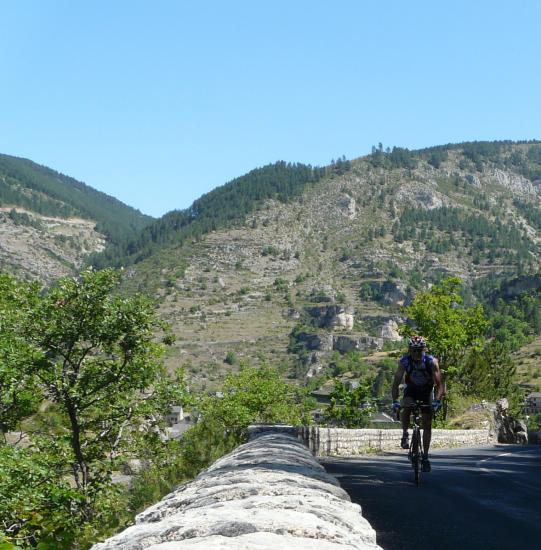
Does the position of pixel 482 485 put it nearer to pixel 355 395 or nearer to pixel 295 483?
pixel 295 483

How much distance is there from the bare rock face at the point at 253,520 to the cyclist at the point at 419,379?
12.5 feet

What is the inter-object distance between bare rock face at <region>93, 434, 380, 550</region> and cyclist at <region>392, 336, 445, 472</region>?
381cm

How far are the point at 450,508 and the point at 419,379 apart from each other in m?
1.64

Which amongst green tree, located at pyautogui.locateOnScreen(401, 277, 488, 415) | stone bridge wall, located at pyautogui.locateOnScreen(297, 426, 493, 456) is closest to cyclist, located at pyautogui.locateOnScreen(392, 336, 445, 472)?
stone bridge wall, located at pyautogui.locateOnScreen(297, 426, 493, 456)

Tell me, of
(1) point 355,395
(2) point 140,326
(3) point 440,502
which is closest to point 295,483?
(3) point 440,502

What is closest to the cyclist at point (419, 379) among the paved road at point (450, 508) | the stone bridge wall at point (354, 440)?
the paved road at point (450, 508)

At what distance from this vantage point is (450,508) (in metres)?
8.21

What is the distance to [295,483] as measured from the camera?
493 cm

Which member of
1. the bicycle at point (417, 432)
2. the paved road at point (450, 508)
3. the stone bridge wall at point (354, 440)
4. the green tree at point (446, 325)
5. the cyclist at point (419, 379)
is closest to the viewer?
the paved road at point (450, 508)

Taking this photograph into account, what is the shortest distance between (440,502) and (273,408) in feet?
166

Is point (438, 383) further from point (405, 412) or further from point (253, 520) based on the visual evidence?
point (253, 520)

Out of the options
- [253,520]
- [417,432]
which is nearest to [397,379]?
[417,432]

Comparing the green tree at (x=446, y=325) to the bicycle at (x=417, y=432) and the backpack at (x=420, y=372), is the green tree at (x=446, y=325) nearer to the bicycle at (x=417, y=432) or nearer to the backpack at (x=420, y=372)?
the bicycle at (x=417, y=432)

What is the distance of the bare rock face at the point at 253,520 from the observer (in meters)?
2.85
